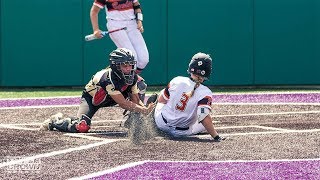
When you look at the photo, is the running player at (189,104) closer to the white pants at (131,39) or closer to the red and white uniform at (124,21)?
the white pants at (131,39)

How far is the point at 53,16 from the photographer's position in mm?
17531

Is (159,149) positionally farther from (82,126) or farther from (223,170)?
(82,126)

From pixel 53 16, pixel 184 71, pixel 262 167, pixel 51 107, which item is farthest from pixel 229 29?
pixel 262 167

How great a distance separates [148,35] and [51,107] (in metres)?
5.30

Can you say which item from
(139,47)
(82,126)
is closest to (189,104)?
(82,126)

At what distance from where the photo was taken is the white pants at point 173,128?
29.8 feet

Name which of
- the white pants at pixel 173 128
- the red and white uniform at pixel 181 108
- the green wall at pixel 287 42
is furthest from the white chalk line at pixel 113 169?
the green wall at pixel 287 42

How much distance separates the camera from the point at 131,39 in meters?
10.9

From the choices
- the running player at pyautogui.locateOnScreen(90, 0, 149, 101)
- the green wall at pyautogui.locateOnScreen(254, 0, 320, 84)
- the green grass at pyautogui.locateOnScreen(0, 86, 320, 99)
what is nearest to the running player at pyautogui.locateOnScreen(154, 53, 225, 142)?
the running player at pyautogui.locateOnScreen(90, 0, 149, 101)

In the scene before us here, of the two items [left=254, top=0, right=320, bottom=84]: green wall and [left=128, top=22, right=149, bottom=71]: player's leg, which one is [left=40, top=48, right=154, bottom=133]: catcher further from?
[left=254, top=0, right=320, bottom=84]: green wall

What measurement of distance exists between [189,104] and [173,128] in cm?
38

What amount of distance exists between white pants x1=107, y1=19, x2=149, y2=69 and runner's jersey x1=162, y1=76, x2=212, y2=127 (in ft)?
5.76

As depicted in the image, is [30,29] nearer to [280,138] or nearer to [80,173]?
[280,138]

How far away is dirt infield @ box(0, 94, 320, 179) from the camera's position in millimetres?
6621
